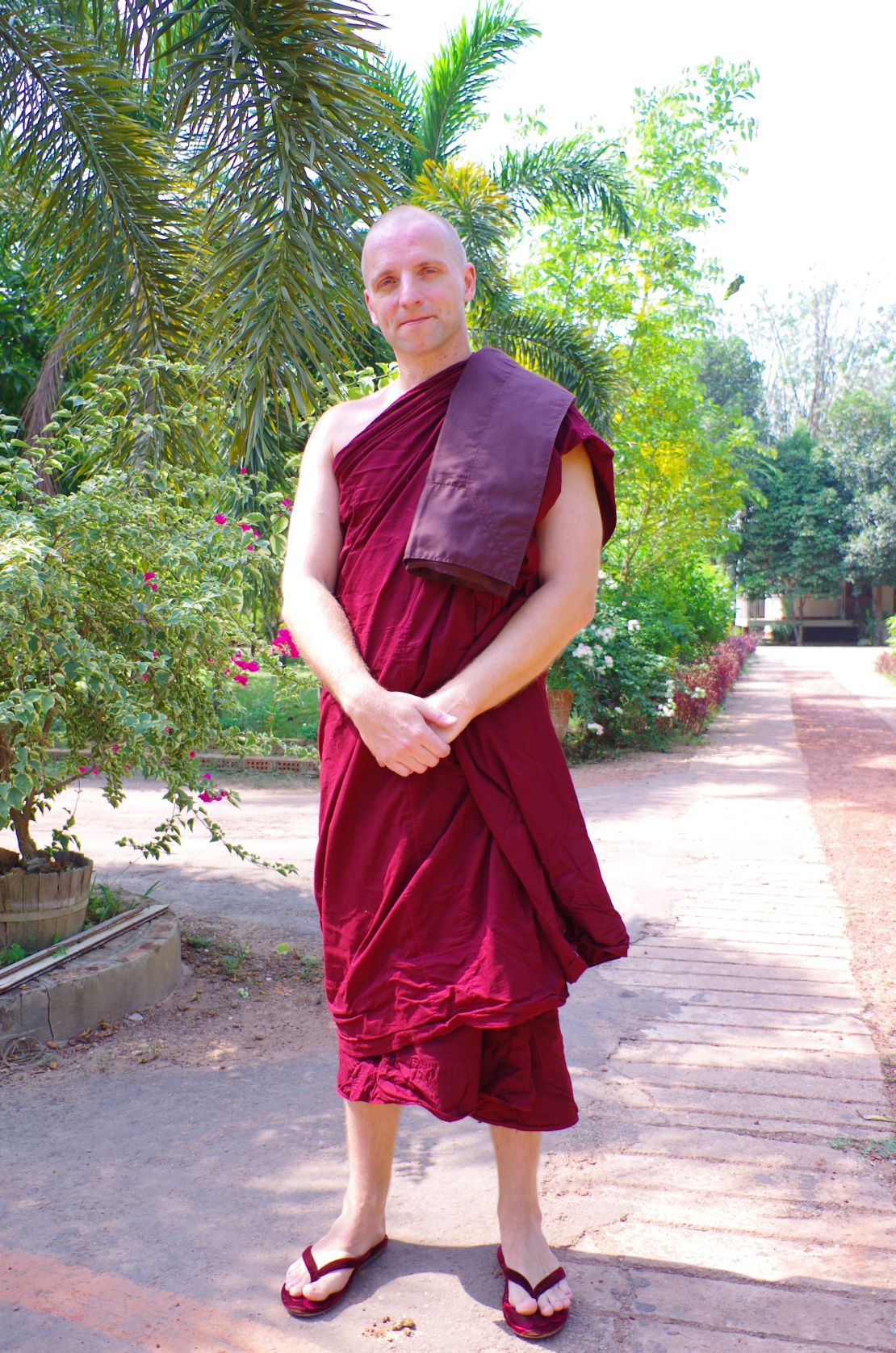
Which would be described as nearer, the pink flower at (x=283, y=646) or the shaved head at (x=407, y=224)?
the shaved head at (x=407, y=224)

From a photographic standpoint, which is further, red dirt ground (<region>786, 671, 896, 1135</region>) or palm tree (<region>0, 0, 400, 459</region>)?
palm tree (<region>0, 0, 400, 459</region>)

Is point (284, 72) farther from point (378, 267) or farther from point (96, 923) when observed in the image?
point (96, 923)

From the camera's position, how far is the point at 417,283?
222cm

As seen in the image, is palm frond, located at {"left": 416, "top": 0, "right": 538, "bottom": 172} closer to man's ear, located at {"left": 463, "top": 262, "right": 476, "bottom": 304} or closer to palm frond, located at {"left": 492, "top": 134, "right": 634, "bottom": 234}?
palm frond, located at {"left": 492, "top": 134, "right": 634, "bottom": 234}

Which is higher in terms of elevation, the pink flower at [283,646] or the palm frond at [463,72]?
the palm frond at [463,72]

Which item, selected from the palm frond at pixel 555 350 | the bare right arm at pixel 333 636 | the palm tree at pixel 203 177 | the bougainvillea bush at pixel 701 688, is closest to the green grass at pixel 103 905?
the palm tree at pixel 203 177

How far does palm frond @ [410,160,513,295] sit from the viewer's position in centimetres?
978

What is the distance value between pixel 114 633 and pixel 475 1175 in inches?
84.4

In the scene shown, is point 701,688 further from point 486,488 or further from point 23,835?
point 486,488

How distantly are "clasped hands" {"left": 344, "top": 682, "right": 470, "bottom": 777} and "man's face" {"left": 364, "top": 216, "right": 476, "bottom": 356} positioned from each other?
0.72 metres

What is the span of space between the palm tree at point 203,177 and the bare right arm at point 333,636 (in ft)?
8.85

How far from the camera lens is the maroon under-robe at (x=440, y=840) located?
6.66ft

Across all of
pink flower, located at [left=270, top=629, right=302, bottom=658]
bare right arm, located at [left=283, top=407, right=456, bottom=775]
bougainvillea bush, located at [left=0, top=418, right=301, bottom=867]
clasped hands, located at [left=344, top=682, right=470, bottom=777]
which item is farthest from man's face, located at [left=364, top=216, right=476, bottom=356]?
pink flower, located at [left=270, top=629, right=302, bottom=658]

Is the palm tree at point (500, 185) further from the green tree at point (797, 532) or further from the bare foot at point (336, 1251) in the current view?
the green tree at point (797, 532)
